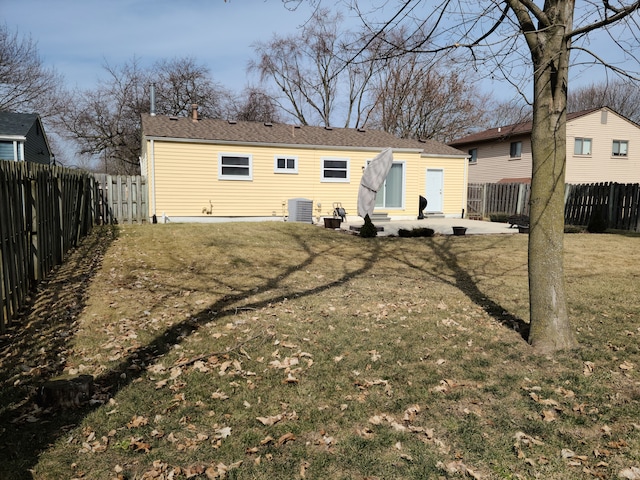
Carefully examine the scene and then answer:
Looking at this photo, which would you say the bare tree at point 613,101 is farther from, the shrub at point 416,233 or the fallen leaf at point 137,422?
the fallen leaf at point 137,422

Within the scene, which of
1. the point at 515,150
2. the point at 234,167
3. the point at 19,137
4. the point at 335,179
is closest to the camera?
the point at 234,167

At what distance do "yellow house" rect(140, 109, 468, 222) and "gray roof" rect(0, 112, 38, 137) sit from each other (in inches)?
258

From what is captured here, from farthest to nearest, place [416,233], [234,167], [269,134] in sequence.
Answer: [269,134], [234,167], [416,233]

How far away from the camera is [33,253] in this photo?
6777 millimetres

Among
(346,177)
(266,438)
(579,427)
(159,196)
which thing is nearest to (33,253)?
(266,438)

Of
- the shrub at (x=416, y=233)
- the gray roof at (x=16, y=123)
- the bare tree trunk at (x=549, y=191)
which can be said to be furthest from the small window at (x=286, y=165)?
the bare tree trunk at (x=549, y=191)

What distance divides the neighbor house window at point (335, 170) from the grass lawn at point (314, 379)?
11.6m

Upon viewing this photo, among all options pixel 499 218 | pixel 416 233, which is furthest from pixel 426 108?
pixel 416 233

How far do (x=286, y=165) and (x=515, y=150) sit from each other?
59.1ft

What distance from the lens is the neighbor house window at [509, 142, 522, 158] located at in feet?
96.2

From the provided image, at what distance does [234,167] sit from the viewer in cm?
1825

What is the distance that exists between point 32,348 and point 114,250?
6.04 metres

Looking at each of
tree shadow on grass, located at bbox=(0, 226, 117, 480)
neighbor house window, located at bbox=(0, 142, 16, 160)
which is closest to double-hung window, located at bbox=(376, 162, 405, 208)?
tree shadow on grass, located at bbox=(0, 226, 117, 480)

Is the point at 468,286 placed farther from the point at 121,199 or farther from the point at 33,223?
the point at 121,199
